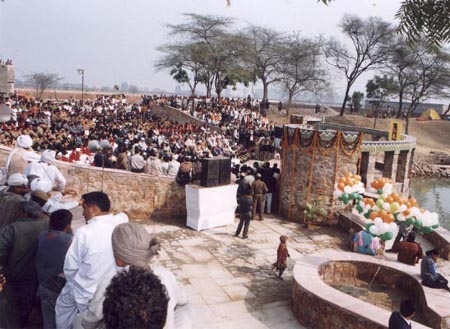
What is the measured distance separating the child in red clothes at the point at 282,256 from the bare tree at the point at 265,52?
108ft

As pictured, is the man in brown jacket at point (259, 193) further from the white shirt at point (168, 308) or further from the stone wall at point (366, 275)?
the white shirt at point (168, 308)

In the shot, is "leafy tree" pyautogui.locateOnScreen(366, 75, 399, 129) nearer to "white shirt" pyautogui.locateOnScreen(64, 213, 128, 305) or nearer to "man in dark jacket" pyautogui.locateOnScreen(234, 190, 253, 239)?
"man in dark jacket" pyautogui.locateOnScreen(234, 190, 253, 239)

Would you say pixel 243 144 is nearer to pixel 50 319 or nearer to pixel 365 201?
pixel 365 201

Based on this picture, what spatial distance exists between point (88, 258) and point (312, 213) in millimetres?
8758

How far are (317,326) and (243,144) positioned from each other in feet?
50.2

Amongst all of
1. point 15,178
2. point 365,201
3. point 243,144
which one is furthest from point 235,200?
point 243,144

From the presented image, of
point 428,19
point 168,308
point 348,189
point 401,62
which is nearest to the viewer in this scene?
point 168,308

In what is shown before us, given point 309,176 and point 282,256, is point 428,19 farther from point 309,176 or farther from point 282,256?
point 309,176

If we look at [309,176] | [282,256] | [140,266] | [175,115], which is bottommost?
[282,256]

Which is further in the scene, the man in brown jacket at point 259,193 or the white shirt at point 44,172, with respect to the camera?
the man in brown jacket at point 259,193

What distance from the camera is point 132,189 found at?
423 inches

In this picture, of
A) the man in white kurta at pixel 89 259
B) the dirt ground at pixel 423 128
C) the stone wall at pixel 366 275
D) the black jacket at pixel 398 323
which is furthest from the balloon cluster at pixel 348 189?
the dirt ground at pixel 423 128

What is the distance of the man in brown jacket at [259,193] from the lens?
1095 centimetres

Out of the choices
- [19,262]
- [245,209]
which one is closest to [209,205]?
[245,209]
